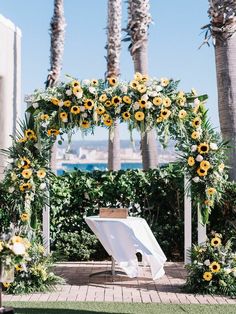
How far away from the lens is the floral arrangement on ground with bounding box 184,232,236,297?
8664 millimetres

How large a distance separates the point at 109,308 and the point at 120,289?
1.17m

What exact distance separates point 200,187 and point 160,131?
2.84 ft

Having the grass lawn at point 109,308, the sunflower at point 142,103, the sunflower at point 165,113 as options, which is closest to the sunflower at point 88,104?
the sunflower at point 142,103

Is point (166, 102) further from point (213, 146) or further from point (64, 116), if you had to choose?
point (64, 116)

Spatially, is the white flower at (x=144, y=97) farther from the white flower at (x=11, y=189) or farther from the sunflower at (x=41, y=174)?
the white flower at (x=11, y=189)

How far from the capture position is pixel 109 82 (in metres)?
9.19

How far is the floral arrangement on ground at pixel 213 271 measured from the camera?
8.66m

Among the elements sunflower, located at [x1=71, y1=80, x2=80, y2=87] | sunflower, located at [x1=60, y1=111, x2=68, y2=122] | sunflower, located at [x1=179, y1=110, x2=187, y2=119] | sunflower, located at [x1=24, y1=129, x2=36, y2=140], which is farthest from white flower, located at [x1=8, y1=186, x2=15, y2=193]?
sunflower, located at [x1=179, y1=110, x2=187, y2=119]

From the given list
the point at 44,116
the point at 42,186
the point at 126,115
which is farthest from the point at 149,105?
the point at 42,186

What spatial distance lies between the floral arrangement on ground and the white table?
538mm

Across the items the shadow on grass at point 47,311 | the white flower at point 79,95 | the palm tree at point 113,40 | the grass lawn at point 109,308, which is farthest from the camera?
the palm tree at point 113,40

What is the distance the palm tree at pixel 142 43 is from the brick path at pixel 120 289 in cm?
498

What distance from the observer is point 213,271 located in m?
8.69

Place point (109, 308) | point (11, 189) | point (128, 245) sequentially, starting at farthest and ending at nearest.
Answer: point (128, 245) → point (11, 189) → point (109, 308)
